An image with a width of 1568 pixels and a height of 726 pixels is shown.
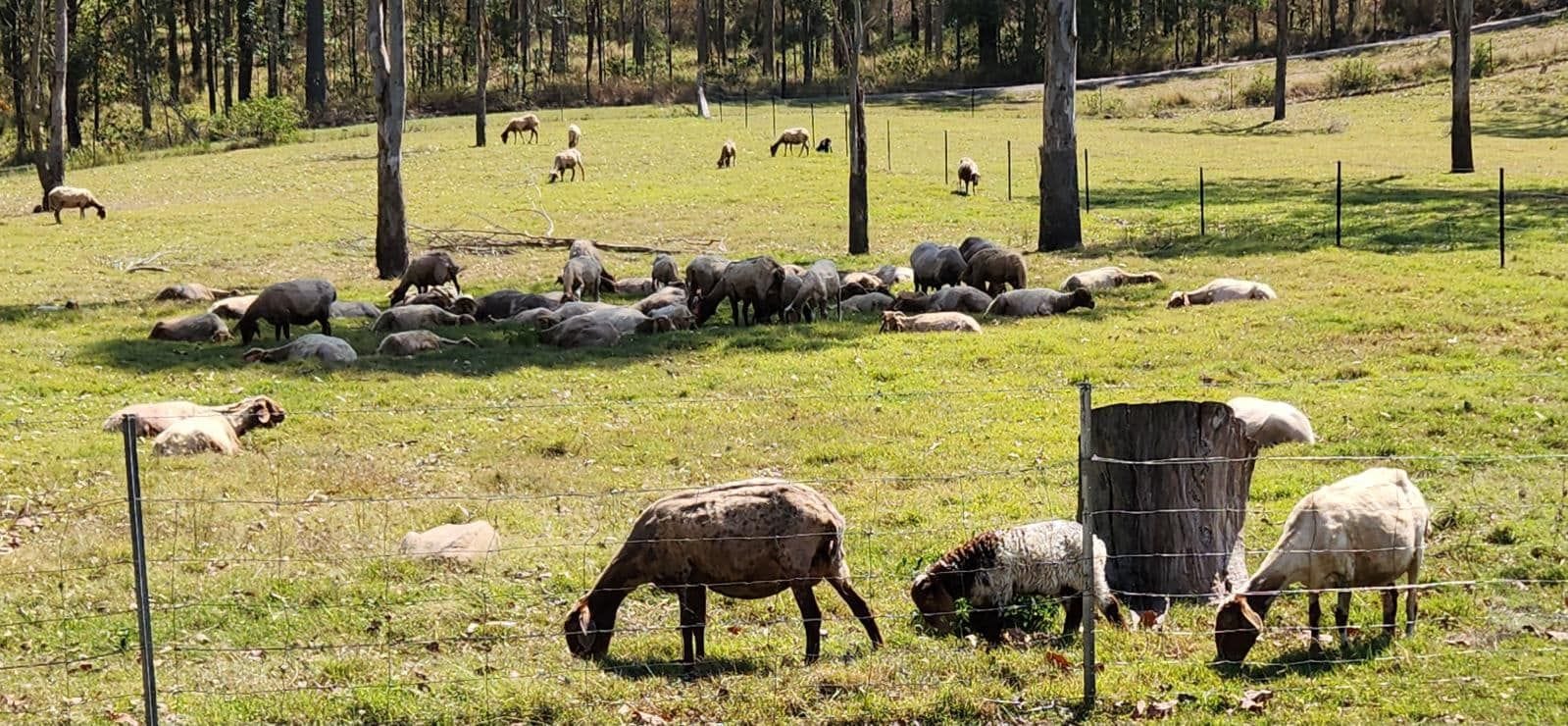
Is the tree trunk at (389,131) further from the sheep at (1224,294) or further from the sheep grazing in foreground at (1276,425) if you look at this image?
the sheep grazing in foreground at (1276,425)

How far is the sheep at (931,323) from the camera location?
20844mm

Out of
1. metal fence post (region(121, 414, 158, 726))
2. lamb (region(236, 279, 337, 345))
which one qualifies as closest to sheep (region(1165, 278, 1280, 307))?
lamb (region(236, 279, 337, 345))

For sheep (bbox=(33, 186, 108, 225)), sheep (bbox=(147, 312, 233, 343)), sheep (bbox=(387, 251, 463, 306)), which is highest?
sheep (bbox=(33, 186, 108, 225))

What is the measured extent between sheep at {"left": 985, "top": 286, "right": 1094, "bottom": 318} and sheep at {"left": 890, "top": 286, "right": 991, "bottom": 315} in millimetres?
373

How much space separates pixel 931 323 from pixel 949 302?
1.57 metres

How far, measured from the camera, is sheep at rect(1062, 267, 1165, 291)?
23750 millimetres

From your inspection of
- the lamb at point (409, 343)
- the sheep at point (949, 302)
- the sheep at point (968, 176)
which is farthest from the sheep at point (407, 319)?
the sheep at point (968, 176)

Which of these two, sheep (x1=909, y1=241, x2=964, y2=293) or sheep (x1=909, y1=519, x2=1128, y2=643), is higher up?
sheep (x1=909, y1=241, x2=964, y2=293)

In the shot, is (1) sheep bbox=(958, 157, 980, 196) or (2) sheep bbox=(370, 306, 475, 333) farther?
(1) sheep bbox=(958, 157, 980, 196)

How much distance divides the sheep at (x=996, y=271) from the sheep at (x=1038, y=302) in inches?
52.0

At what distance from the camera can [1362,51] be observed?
77625 mm

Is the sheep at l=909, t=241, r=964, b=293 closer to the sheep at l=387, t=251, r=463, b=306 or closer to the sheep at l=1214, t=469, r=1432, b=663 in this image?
the sheep at l=387, t=251, r=463, b=306

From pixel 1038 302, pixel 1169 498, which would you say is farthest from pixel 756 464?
pixel 1038 302

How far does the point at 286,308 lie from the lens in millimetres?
21141
